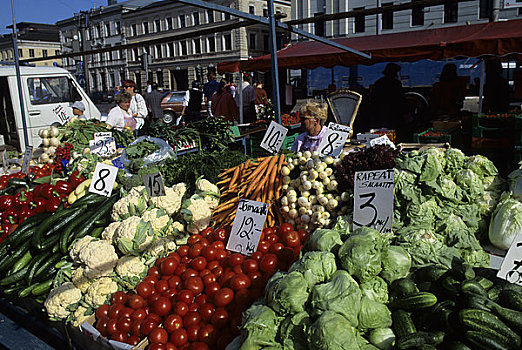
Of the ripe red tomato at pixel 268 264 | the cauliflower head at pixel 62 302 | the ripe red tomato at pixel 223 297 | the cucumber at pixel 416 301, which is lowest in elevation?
the cauliflower head at pixel 62 302

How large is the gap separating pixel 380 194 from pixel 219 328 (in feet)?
3.91

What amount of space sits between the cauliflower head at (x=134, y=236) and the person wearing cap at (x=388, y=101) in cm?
557

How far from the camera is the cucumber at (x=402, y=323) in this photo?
5.13 feet

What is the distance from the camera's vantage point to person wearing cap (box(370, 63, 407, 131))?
7062mm

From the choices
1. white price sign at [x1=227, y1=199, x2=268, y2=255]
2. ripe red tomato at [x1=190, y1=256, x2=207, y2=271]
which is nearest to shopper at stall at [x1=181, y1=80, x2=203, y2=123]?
white price sign at [x1=227, y1=199, x2=268, y2=255]

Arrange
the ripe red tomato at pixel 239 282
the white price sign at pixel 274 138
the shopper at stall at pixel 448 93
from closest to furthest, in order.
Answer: the ripe red tomato at pixel 239 282 < the white price sign at pixel 274 138 < the shopper at stall at pixel 448 93

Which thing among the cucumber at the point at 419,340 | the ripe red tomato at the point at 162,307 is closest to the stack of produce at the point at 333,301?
the cucumber at the point at 419,340

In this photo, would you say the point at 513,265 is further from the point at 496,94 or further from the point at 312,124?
the point at 496,94

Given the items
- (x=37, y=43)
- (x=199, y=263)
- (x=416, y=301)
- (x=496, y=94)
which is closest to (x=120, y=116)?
(x=199, y=263)

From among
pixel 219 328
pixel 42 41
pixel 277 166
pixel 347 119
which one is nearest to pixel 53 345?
pixel 219 328

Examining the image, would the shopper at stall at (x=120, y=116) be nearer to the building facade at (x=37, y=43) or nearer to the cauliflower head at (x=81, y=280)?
the cauliflower head at (x=81, y=280)

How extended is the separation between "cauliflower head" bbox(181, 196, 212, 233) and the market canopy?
5.74 meters

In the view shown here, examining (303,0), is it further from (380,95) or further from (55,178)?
(55,178)

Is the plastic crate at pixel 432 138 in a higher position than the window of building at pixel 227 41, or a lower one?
lower
